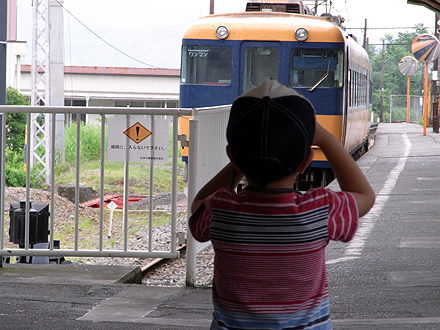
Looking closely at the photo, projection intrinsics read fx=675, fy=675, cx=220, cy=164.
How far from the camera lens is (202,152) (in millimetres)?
5777

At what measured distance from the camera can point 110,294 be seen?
5.09 m

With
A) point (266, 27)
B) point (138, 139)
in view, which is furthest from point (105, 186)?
point (138, 139)

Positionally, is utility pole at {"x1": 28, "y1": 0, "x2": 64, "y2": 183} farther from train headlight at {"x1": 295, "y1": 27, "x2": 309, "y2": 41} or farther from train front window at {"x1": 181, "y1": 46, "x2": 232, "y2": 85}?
train headlight at {"x1": 295, "y1": 27, "x2": 309, "y2": 41}

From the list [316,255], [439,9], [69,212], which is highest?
[439,9]

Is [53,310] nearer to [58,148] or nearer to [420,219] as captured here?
[420,219]

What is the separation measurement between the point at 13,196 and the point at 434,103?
2411cm

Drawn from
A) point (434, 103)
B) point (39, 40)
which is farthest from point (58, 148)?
point (434, 103)

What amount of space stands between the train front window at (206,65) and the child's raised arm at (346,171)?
10.6 metres

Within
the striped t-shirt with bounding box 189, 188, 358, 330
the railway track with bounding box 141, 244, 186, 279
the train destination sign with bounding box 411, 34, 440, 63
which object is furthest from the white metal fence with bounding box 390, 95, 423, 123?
the striped t-shirt with bounding box 189, 188, 358, 330

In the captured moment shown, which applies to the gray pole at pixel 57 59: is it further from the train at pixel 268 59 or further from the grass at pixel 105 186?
the train at pixel 268 59

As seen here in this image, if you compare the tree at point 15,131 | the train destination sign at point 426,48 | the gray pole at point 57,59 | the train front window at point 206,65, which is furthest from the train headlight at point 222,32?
the train destination sign at point 426,48

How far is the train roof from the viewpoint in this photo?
40.1ft

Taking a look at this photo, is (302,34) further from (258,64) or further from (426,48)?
(426,48)

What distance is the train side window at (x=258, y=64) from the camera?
12516 mm
